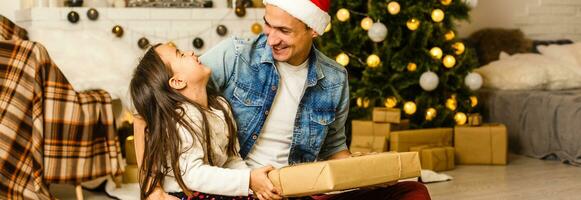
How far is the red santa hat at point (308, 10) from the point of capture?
204cm

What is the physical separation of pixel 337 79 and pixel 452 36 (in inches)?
99.4

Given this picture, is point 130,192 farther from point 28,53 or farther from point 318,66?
point 318,66

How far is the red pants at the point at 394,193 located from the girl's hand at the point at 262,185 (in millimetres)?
338

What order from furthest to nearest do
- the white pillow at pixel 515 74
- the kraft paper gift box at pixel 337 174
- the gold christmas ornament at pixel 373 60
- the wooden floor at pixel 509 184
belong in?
the white pillow at pixel 515 74 → the gold christmas ornament at pixel 373 60 → the wooden floor at pixel 509 184 → the kraft paper gift box at pixel 337 174

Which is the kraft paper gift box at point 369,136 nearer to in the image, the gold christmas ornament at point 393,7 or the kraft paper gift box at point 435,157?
the kraft paper gift box at point 435,157

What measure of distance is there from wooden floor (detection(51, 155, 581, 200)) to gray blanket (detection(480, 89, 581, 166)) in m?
0.12

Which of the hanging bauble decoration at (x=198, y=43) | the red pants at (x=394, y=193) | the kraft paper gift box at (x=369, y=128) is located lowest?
the kraft paper gift box at (x=369, y=128)

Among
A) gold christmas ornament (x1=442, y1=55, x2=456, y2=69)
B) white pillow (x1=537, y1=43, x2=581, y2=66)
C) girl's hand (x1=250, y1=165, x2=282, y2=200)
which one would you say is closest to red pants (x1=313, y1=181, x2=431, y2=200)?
girl's hand (x1=250, y1=165, x2=282, y2=200)

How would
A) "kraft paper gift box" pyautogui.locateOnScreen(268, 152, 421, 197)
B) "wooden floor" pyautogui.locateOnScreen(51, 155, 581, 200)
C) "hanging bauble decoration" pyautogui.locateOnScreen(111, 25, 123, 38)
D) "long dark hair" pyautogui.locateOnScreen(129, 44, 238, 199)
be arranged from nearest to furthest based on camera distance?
"kraft paper gift box" pyautogui.locateOnScreen(268, 152, 421, 197) < "long dark hair" pyautogui.locateOnScreen(129, 44, 238, 199) < "wooden floor" pyautogui.locateOnScreen(51, 155, 581, 200) < "hanging bauble decoration" pyautogui.locateOnScreen(111, 25, 123, 38)

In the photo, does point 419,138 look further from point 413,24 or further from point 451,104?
point 413,24

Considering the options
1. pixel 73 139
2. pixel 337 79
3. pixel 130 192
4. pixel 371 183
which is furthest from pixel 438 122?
pixel 371 183

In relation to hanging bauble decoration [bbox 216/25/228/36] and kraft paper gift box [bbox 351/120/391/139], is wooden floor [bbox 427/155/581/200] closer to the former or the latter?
kraft paper gift box [bbox 351/120/391/139]

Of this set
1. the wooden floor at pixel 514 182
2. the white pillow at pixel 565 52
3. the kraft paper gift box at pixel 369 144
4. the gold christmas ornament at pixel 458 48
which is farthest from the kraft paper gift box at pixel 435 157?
the white pillow at pixel 565 52

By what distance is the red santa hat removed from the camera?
2035mm
